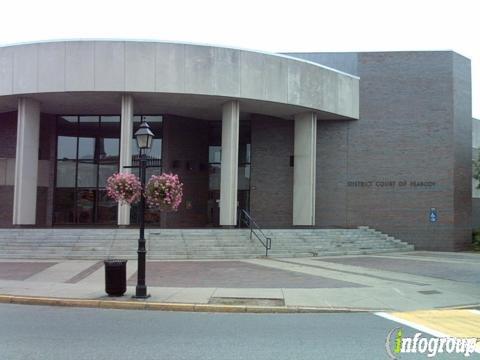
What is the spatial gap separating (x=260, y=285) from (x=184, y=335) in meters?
5.85

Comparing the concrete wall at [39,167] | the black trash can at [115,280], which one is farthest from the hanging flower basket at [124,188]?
the concrete wall at [39,167]

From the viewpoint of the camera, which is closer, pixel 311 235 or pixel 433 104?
pixel 311 235

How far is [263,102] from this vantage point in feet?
90.6

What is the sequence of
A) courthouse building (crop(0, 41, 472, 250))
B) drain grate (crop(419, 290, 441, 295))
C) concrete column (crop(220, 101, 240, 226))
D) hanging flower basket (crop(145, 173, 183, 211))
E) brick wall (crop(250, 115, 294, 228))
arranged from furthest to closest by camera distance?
brick wall (crop(250, 115, 294, 228)) < concrete column (crop(220, 101, 240, 226)) < courthouse building (crop(0, 41, 472, 250)) < drain grate (crop(419, 290, 441, 295)) < hanging flower basket (crop(145, 173, 183, 211))

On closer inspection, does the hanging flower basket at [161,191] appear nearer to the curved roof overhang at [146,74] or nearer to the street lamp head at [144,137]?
the street lamp head at [144,137]

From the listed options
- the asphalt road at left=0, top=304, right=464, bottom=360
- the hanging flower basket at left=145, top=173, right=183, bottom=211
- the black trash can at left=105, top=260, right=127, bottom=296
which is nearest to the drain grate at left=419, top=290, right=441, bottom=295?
the asphalt road at left=0, top=304, right=464, bottom=360

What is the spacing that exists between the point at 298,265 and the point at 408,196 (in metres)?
13.5

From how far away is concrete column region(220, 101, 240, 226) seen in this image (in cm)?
2678

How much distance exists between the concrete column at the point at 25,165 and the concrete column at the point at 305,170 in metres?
14.1

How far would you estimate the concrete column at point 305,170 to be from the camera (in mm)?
29078

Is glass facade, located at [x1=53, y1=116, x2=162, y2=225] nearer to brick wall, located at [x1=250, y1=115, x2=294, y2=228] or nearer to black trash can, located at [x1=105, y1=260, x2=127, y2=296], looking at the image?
brick wall, located at [x1=250, y1=115, x2=294, y2=228]

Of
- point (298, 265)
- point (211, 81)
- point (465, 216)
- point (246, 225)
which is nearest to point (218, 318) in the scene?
point (298, 265)

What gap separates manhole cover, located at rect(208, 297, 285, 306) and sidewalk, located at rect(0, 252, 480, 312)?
0.02m

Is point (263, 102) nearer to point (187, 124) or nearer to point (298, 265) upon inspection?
point (187, 124)
